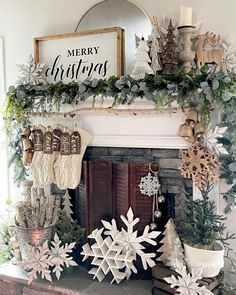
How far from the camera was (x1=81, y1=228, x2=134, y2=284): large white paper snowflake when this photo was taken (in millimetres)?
2320

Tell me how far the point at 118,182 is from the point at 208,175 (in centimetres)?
60

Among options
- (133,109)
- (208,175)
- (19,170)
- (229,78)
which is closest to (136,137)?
(133,109)

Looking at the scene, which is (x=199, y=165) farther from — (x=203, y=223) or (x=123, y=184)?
(x=123, y=184)

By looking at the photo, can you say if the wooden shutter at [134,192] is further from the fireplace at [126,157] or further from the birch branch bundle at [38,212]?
the birch branch bundle at [38,212]

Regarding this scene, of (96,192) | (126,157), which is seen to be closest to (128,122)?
(126,157)

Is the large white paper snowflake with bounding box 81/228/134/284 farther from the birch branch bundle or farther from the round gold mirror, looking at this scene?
the round gold mirror

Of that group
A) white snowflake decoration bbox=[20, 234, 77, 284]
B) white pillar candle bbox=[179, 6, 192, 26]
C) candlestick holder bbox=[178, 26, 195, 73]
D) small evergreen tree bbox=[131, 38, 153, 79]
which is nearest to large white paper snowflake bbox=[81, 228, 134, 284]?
white snowflake decoration bbox=[20, 234, 77, 284]

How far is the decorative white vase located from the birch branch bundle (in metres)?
0.95

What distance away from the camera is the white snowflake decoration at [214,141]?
6.88 ft

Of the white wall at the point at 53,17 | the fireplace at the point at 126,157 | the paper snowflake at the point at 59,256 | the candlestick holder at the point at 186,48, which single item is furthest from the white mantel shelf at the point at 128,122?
the paper snowflake at the point at 59,256

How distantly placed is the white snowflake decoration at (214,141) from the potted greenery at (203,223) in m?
0.03

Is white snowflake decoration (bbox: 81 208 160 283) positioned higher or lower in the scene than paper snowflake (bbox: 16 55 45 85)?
lower

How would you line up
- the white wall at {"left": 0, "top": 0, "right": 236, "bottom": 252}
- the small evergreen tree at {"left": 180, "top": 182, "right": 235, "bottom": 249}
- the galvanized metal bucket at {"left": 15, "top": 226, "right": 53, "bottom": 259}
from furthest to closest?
the galvanized metal bucket at {"left": 15, "top": 226, "right": 53, "bottom": 259} < the white wall at {"left": 0, "top": 0, "right": 236, "bottom": 252} < the small evergreen tree at {"left": 180, "top": 182, "right": 235, "bottom": 249}

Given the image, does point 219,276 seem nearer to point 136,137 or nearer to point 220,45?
point 136,137
